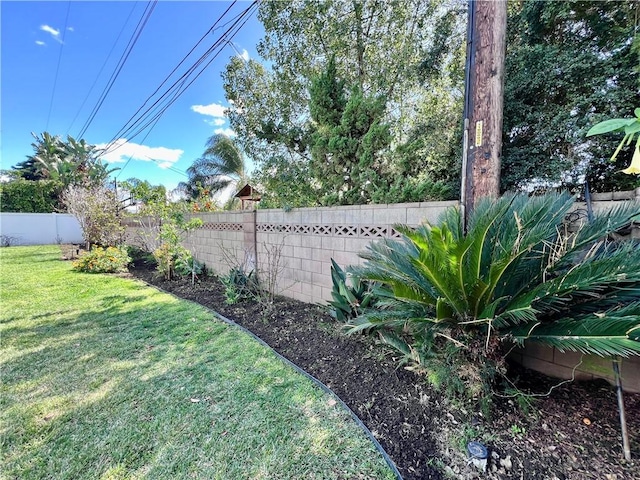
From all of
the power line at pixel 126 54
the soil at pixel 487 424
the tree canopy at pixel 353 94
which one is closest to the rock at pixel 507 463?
the soil at pixel 487 424

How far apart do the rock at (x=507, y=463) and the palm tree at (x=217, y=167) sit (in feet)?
52.2

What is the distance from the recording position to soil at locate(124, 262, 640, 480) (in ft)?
5.22

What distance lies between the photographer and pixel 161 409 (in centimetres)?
217

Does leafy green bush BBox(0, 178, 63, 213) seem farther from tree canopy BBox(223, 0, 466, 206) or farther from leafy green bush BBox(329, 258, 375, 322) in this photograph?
leafy green bush BBox(329, 258, 375, 322)

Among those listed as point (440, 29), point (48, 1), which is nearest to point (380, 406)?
point (440, 29)

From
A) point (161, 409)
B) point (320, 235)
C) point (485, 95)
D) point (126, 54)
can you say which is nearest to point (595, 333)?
point (485, 95)

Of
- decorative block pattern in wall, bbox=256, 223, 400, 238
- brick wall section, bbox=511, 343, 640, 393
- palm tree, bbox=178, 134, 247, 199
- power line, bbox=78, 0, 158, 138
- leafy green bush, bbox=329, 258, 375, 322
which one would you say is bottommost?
brick wall section, bbox=511, 343, 640, 393

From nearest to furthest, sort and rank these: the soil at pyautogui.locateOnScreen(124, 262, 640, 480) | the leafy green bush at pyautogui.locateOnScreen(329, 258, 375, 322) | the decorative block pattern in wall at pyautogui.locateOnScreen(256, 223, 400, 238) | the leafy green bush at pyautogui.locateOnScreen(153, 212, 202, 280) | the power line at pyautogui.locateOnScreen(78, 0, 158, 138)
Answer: the soil at pyautogui.locateOnScreen(124, 262, 640, 480), the leafy green bush at pyautogui.locateOnScreen(329, 258, 375, 322), the decorative block pattern in wall at pyautogui.locateOnScreen(256, 223, 400, 238), the leafy green bush at pyautogui.locateOnScreen(153, 212, 202, 280), the power line at pyautogui.locateOnScreen(78, 0, 158, 138)

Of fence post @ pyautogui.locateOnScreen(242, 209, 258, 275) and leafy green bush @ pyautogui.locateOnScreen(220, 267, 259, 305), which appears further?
fence post @ pyautogui.locateOnScreen(242, 209, 258, 275)

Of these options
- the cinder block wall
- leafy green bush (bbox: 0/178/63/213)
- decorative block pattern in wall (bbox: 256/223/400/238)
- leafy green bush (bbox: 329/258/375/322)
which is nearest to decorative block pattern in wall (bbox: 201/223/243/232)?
the cinder block wall

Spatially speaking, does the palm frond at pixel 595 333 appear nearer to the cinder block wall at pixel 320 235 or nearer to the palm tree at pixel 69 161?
the cinder block wall at pixel 320 235

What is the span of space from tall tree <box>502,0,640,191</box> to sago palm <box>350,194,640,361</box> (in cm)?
241

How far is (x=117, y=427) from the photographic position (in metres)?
1.97

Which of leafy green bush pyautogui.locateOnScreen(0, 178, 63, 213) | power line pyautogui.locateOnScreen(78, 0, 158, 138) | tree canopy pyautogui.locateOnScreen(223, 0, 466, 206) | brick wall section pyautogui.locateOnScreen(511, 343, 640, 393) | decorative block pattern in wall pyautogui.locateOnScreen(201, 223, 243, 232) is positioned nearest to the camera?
brick wall section pyautogui.locateOnScreen(511, 343, 640, 393)
